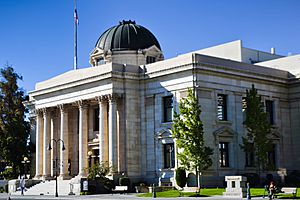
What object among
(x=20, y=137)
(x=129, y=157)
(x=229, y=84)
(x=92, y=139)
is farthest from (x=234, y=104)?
(x=20, y=137)

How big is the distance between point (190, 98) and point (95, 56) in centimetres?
2141

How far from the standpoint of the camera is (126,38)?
224 feet

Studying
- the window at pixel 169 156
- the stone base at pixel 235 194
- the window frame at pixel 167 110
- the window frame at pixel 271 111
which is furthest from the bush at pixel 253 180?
the stone base at pixel 235 194

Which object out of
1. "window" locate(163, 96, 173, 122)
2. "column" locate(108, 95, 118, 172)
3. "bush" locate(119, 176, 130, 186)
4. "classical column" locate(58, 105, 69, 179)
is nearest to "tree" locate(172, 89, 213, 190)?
"window" locate(163, 96, 173, 122)

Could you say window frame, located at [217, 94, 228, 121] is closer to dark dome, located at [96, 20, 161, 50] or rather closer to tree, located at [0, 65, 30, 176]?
dark dome, located at [96, 20, 161, 50]

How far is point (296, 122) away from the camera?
64.2m

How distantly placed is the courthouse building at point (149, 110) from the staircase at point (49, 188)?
7.74 ft

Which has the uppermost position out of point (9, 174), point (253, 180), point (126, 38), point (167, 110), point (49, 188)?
point (126, 38)

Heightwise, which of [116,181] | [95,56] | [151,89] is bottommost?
[116,181]

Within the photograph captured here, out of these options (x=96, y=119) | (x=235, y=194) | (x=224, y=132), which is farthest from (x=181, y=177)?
(x=96, y=119)

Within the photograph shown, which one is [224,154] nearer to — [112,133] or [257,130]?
[257,130]

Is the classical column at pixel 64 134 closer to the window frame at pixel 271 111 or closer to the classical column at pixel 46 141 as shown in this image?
the classical column at pixel 46 141

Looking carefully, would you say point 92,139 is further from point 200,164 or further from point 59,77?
point 200,164

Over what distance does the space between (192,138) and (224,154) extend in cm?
785
